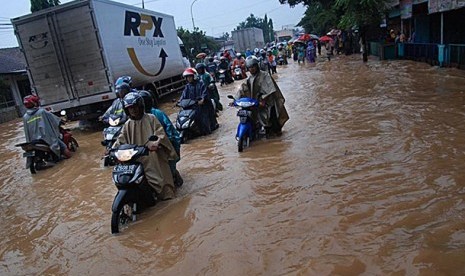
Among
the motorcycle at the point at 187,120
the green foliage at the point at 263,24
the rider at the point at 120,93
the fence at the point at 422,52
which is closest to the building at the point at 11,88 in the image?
the motorcycle at the point at 187,120

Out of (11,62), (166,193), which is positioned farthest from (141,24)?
(11,62)

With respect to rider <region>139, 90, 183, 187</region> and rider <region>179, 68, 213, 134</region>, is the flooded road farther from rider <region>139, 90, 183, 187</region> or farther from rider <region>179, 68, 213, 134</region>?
rider <region>179, 68, 213, 134</region>

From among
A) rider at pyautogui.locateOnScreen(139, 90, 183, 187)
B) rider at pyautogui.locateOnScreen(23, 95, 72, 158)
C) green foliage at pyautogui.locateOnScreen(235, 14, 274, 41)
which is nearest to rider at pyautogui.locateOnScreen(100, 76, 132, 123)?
rider at pyautogui.locateOnScreen(139, 90, 183, 187)

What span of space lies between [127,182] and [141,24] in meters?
10.2

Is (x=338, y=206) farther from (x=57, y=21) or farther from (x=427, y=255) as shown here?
(x=57, y=21)

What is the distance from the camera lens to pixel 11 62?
79.2ft

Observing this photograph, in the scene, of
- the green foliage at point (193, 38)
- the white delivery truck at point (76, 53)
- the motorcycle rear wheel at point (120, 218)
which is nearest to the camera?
the motorcycle rear wheel at point (120, 218)

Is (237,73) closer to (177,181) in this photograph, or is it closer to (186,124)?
(186,124)

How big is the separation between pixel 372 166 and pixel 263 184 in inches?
55.8

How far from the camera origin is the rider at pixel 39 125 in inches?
288

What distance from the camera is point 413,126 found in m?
6.48

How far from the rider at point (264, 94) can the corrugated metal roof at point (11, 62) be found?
19460 millimetres

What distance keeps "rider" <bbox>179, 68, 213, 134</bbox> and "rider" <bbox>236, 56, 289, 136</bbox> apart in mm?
1380

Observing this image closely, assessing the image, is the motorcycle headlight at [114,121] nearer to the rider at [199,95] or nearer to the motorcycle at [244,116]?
the rider at [199,95]
